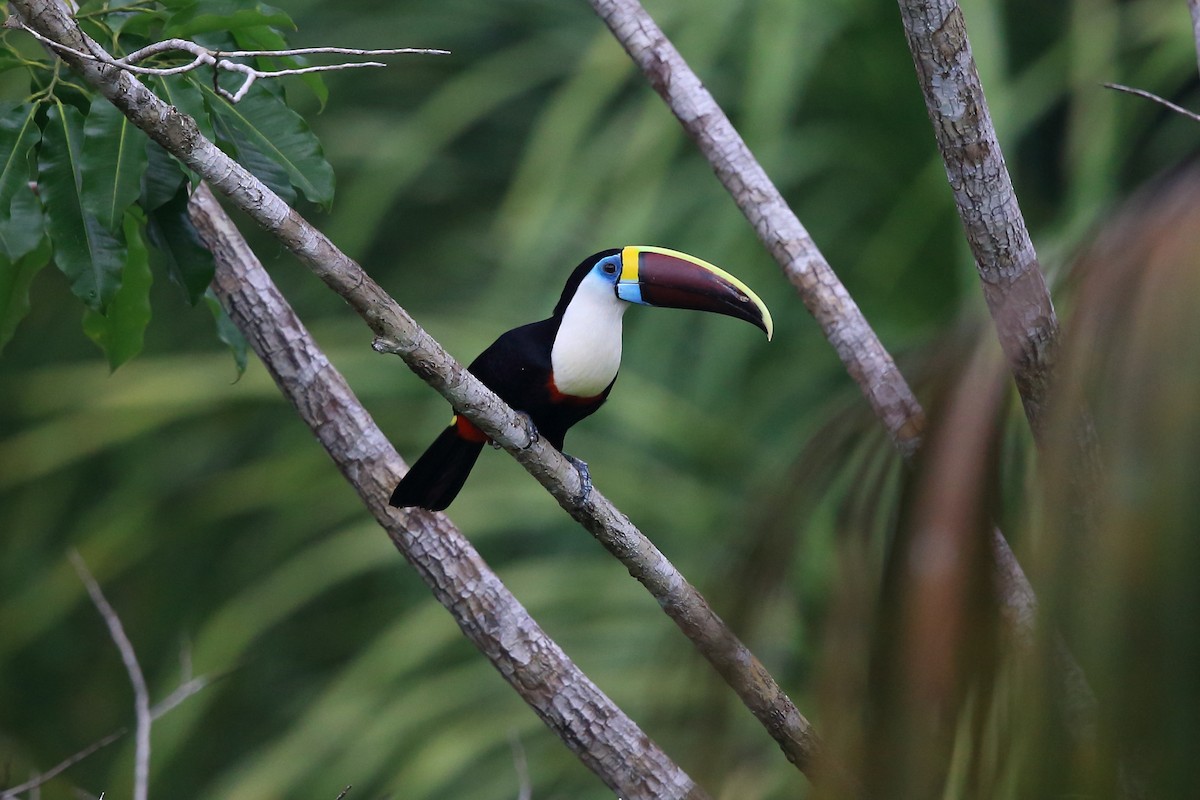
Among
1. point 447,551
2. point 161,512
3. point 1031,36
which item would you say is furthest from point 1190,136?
point 161,512

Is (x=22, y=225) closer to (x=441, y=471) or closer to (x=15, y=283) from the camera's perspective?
(x=15, y=283)

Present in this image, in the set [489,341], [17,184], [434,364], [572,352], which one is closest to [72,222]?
[17,184]

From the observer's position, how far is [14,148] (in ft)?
3.68

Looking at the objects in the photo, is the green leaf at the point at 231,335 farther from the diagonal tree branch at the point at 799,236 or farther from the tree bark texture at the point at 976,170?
the tree bark texture at the point at 976,170

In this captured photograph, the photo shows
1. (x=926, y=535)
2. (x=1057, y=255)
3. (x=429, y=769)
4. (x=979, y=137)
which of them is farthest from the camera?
(x=429, y=769)

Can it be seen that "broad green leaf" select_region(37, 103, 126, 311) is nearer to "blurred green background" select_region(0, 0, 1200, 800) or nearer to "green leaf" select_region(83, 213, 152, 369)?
"green leaf" select_region(83, 213, 152, 369)

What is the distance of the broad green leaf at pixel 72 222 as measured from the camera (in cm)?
114

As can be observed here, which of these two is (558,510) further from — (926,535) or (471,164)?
(926,535)

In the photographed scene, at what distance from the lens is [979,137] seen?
3.54ft

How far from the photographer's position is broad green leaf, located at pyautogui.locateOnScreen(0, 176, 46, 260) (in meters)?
1.17

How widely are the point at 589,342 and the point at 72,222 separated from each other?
27.1 inches

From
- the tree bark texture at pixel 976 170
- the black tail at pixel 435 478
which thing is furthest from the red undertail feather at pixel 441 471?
the tree bark texture at pixel 976 170

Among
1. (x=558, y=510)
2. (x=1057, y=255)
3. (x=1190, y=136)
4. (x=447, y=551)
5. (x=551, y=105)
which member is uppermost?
Answer: (x=551, y=105)

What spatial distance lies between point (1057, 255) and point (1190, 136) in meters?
1.63
